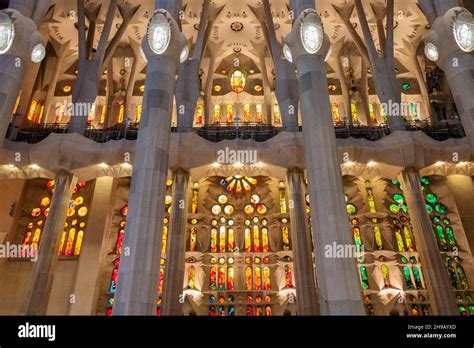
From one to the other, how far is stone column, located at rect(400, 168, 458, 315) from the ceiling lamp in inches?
509

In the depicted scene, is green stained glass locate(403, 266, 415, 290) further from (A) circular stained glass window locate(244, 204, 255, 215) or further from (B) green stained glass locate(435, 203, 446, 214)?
(A) circular stained glass window locate(244, 204, 255, 215)

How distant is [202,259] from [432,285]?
451 inches

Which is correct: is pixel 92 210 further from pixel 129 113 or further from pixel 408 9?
pixel 408 9

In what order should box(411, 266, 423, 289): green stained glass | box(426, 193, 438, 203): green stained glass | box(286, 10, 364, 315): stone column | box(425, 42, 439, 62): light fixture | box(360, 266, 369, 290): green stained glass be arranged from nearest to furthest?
box(286, 10, 364, 315): stone column < box(425, 42, 439, 62): light fixture < box(411, 266, 423, 289): green stained glass < box(360, 266, 369, 290): green stained glass < box(426, 193, 438, 203): green stained glass

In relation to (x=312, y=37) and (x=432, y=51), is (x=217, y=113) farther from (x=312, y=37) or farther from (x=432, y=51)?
(x=312, y=37)

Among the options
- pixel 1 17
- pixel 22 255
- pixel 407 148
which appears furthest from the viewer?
pixel 22 255

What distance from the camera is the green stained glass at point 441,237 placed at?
22266 millimetres

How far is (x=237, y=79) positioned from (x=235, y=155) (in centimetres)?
1031

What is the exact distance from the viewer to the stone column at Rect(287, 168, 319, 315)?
16.1 meters

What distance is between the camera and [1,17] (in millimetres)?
13969

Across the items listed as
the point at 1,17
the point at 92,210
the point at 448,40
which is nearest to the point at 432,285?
the point at 448,40

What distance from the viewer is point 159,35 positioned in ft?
40.6

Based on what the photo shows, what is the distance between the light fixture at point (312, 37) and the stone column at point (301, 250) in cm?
774

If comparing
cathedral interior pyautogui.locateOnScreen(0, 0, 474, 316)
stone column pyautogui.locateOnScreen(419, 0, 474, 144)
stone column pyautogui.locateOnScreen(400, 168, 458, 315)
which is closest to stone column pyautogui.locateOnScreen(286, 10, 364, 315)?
cathedral interior pyautogui.locateOnScreen(0, 0, 474, 316)
